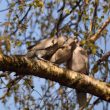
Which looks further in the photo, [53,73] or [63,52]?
[63,52]

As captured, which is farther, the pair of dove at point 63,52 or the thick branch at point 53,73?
the pair of dove at point 63,52

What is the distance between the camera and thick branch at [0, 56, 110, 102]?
11.8ft

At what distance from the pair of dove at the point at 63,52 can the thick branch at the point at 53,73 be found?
2.02ft

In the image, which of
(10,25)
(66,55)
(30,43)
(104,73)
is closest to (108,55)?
(104,73)

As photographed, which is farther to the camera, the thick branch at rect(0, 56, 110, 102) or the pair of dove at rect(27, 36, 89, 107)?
the pair of dove at rect(27, 36, 89, 107)

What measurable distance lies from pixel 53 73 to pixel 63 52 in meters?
1.19

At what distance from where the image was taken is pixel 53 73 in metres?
3.79

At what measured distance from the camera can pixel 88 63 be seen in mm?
5387

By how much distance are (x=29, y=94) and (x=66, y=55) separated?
2.49 ft

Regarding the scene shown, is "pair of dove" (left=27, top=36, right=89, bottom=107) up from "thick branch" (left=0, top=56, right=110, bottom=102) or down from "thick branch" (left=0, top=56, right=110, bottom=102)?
up

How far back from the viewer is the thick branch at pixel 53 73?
11.8ft

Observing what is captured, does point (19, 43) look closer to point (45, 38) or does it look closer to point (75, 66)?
point (45, 38)

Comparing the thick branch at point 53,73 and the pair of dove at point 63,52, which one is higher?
the pair of dove at point 63,52

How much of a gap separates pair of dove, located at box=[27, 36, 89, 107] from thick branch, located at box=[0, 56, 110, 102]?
615 mm
